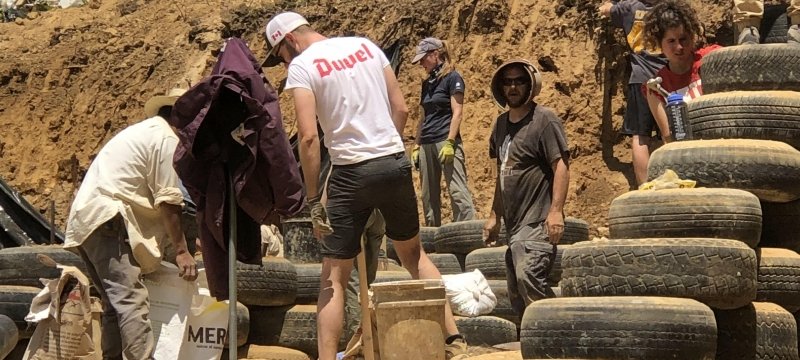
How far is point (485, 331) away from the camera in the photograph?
33.0ft

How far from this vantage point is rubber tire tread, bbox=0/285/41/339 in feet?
33.3

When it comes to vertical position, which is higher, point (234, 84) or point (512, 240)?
point (234, 84)

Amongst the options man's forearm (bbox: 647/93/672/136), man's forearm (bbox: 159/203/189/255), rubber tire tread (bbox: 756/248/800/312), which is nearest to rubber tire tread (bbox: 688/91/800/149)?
man's forearm (bbox: 647/93/672/136)

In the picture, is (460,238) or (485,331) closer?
(485,331)

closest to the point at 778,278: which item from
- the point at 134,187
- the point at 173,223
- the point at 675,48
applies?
the point at 675,48

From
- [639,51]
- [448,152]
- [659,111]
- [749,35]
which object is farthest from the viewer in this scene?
[448,152]

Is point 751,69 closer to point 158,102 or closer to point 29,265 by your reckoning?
point 158,102

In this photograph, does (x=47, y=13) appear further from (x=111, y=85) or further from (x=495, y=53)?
(x=495, y=53)

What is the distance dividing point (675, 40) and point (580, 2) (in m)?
9.21

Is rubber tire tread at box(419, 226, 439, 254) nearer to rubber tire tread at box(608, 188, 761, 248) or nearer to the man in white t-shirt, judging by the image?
rubber tire tread at box(608, 188, 761, 248)

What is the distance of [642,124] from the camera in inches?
412

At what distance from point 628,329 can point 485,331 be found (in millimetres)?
2665

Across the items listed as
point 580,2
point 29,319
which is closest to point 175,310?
point 29,319

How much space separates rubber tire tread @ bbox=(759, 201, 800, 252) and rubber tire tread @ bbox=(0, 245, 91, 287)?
5118 millimetres
